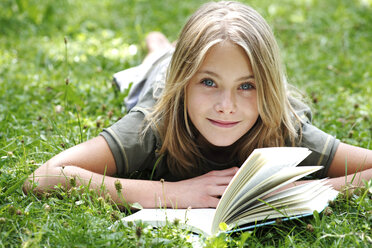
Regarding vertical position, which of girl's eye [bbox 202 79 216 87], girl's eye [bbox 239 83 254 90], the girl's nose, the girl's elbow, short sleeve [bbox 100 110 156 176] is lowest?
the girl's elbow

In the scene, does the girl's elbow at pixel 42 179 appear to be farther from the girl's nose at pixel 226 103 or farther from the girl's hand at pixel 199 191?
the girl's nose at pixel 226 103

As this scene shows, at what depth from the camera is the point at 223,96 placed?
7.95ft

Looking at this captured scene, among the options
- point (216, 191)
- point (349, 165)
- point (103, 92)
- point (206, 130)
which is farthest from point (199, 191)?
point (103, 92)

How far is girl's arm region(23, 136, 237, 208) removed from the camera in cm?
238

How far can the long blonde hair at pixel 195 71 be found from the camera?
→ 243cm

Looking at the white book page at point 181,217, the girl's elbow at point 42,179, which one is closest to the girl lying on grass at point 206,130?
the girl's elbow at point 42,179

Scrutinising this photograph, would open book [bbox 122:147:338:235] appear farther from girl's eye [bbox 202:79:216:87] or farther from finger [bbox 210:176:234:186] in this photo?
girl's eye [bbox 202:79:216:87]

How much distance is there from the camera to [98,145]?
101 inches

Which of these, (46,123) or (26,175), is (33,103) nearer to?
(46,123)

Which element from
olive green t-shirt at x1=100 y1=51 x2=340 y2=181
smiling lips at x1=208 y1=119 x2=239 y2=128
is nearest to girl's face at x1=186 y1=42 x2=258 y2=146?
smiling lips at x1=208 y1=119 x2=239 y2=128

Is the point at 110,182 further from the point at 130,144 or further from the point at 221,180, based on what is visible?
the point at 221,180

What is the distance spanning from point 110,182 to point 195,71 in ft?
2.28

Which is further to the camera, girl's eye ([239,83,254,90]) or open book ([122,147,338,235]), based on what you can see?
girl's eye ([239,83,254,90])

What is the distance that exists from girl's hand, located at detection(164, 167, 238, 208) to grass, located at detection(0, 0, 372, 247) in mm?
330
